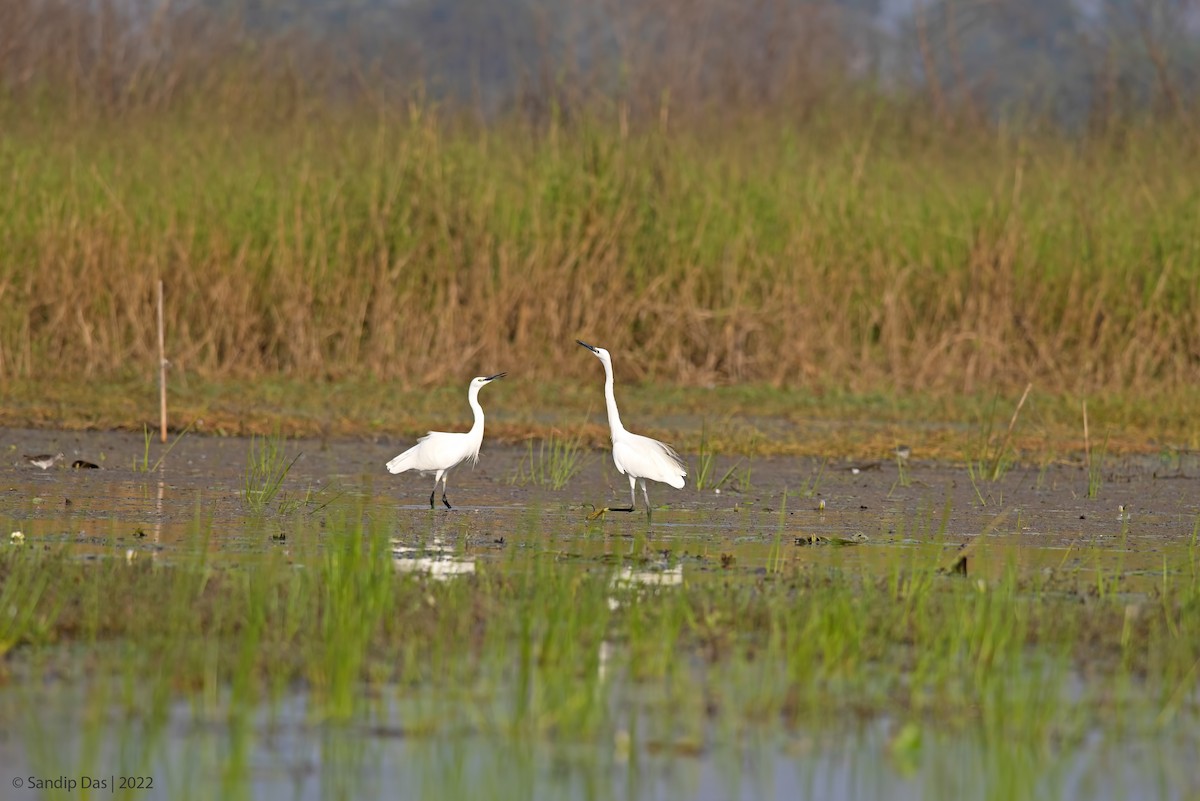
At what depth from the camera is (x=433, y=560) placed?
6480 millimetres

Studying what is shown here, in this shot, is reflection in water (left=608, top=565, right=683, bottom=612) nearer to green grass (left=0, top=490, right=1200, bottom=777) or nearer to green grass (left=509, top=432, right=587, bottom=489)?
green grass (left=0, top=490, right=1200, bottom=777)

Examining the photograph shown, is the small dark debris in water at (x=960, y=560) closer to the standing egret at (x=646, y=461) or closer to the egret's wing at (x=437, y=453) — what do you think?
the standing egret at (x=646, y=461)

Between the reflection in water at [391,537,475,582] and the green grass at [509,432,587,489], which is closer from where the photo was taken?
the reflection in water at [391,537,475,582]

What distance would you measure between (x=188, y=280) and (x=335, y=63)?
6156mm

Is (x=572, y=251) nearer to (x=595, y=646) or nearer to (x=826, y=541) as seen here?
(x=826, y=541)

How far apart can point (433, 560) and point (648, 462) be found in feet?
5.43

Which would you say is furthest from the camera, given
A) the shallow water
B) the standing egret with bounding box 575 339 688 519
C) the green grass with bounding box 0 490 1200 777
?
the standing egret with bounding box 575 339 688 519

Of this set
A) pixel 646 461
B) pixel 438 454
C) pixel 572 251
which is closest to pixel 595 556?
pixel 646 461

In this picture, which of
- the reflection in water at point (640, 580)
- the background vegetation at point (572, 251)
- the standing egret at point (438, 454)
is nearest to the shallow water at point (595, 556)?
the reflection in water at point (640, 580)

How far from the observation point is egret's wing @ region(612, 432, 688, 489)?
793cm

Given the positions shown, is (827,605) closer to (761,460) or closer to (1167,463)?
(761,460)

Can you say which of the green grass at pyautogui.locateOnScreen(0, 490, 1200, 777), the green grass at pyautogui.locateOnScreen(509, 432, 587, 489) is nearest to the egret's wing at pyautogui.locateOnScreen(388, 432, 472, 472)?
the green grass at pyautogui.locateOnScreen(509, 432, 587, 489)

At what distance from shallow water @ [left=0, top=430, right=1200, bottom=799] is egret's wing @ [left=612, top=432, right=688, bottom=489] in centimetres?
19

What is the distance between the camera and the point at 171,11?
17312 millimetres
